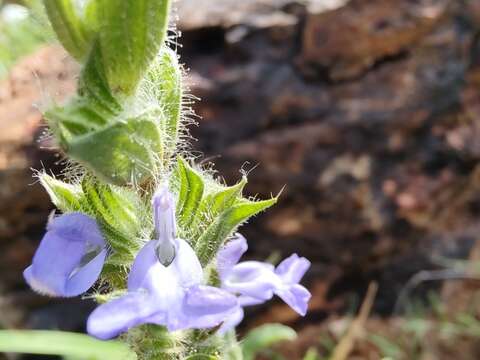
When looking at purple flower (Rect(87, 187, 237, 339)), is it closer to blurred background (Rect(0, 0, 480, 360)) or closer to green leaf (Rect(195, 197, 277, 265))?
green leaf (Rect(195, 197, 277, 265))

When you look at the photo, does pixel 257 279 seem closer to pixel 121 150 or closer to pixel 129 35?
pixel 121 150

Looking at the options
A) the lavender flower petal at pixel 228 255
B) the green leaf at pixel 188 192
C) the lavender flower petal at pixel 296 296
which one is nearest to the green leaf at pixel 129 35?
the green leaf at pixel 188 192

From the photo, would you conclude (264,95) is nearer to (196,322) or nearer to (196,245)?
(196,245)

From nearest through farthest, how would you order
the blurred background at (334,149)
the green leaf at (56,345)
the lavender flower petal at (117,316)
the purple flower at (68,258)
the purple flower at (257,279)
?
1. the lavender flower petal at (117,316)
2. the purple flower at (68,258)
3. the purple flower at (257,279)
4. the green leaf at (56,345)
5. the blurred background at (334,149)

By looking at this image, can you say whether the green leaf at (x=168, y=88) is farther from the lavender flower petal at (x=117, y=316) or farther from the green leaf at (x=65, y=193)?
the lavender flower petal at (x=117, y=316)

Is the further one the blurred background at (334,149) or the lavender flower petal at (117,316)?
the blurred background at (334,149)

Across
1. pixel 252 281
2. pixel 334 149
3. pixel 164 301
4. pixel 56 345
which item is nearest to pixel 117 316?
pixel 164 301
